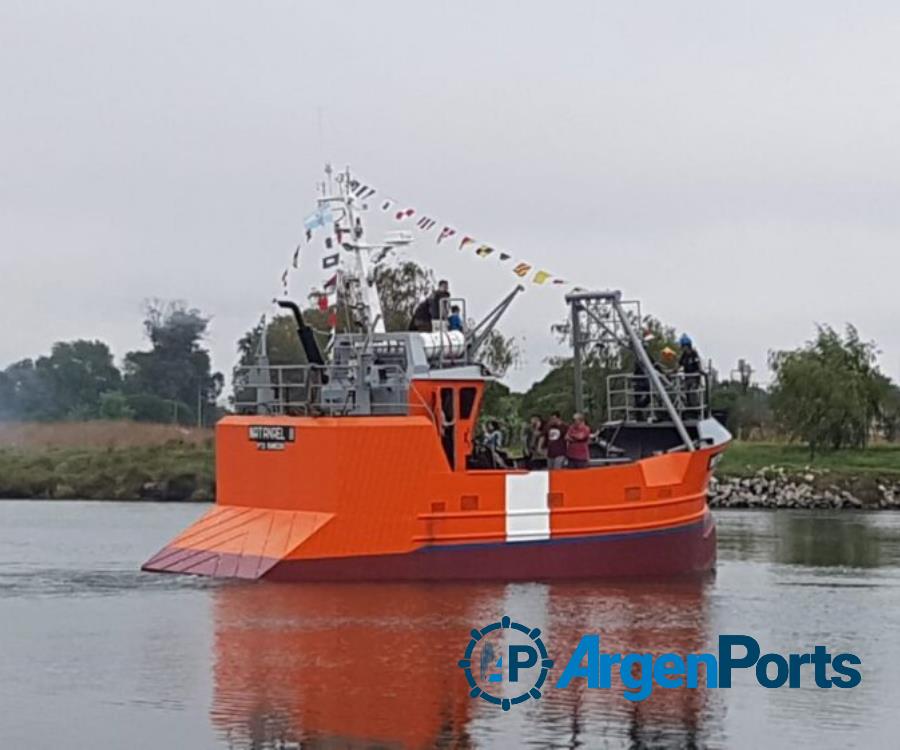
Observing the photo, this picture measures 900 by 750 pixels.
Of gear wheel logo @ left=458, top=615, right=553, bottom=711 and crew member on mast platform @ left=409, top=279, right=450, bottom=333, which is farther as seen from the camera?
crew member on mast platform @ left=409, top=279, right=450, bottom=333

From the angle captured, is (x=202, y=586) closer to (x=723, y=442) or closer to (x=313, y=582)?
(x=313, y=582)

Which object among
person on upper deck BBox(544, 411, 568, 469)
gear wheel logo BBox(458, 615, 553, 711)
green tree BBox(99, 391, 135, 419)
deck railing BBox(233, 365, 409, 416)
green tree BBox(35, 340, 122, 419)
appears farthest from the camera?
green tree BBox(35, 340, 122, 419)

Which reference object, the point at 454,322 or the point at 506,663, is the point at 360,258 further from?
the point at 506,663

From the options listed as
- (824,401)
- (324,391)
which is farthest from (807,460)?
(324,391)

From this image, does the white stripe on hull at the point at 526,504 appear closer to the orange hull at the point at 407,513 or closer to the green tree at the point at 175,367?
the orange hull at the point at 407,513

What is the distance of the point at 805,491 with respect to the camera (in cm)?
4797

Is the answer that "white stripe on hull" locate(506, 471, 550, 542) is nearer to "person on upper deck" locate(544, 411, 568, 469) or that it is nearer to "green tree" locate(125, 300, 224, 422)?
"person on upper deck" locate(544, 411, 568, 469)

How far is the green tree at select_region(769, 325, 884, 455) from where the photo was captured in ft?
177

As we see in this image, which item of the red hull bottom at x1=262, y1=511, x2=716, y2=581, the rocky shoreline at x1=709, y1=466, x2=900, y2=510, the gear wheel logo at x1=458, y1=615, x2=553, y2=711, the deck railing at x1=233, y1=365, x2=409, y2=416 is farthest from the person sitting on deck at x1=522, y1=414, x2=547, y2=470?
the rocky shoreline at x1=709, y1=466, x2=900, y2=510

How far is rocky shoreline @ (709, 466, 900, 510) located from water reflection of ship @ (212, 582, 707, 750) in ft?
76.1

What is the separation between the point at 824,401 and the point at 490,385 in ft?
53.0

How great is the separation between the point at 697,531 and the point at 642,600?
3.48 meters

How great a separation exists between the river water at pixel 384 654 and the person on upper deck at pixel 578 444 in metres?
2.05

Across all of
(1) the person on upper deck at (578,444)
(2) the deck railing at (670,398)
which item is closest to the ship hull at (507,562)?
(1) the person on upper deck at (578,444)
